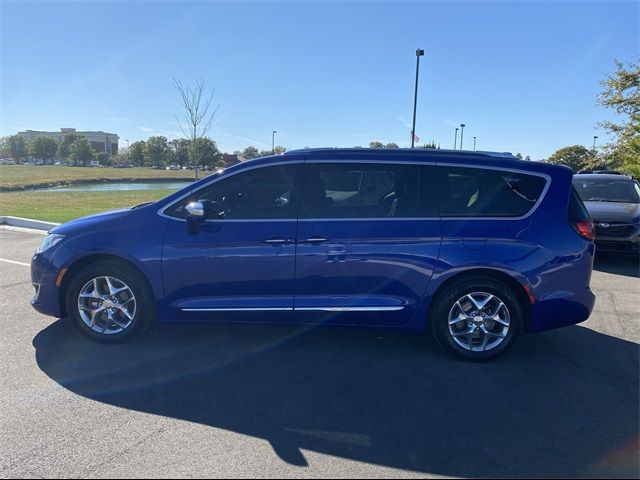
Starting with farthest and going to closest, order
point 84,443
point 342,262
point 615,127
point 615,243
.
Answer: point 615,127, point 615,243, point 342,262, point 84,443

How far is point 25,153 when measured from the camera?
4304 inches

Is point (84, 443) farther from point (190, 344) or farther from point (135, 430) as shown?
point (190, 344)

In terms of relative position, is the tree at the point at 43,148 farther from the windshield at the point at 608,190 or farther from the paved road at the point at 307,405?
the paved road at the point at 307,405

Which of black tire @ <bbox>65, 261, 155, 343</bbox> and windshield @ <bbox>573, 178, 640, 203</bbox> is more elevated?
windshield @ <bbox>573, 178, 640, 203</bbox>

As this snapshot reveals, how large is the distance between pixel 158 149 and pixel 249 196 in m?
94.0

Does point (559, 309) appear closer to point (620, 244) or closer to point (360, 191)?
point (360, 191)

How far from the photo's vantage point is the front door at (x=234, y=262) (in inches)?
167

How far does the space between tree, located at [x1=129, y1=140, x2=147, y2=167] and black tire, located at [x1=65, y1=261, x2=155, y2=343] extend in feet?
330

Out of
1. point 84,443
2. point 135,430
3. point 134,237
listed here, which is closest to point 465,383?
point 135,430

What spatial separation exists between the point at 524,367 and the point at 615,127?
2541 cm

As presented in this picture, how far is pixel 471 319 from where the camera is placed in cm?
426

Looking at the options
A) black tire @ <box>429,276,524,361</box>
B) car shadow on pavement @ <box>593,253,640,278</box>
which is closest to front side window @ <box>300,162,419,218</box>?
black tire @ <box>429,276,524,361</box>

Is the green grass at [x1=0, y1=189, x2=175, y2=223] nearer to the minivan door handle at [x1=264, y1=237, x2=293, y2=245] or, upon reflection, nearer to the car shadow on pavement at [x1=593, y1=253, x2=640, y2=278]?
the minivan door handle at [x1=264, y1=237, x2=293, y2=245]

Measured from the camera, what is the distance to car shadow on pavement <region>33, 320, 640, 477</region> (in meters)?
2.96
